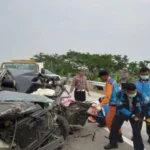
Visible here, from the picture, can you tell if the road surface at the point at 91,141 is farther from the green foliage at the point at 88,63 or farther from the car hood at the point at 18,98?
the green foliage at the point at 88,63

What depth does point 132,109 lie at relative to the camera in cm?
598

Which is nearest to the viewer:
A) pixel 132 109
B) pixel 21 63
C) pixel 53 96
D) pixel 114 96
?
pixel 132 109

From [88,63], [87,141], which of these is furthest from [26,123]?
[88,63]

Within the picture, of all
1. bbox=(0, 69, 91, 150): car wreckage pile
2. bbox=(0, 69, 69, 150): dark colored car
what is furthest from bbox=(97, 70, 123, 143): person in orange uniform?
bbox=(0, 69, 69, 150): dark colored car

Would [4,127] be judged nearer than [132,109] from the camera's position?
Yes

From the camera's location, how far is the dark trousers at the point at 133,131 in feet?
19.3

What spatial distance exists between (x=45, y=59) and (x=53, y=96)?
61665 millimetres

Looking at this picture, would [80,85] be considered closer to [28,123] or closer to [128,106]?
[128,106]

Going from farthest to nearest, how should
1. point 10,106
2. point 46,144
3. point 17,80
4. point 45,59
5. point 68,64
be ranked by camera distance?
point 45,59 → point 68,64 → point 17,80 → point 46,144 → point 10,106

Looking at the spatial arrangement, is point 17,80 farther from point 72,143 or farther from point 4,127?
point 4,127

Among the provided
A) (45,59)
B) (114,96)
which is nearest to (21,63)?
(114,96)

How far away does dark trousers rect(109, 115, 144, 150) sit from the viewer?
5.87 m

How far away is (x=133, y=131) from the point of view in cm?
593

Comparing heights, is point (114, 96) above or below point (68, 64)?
above
